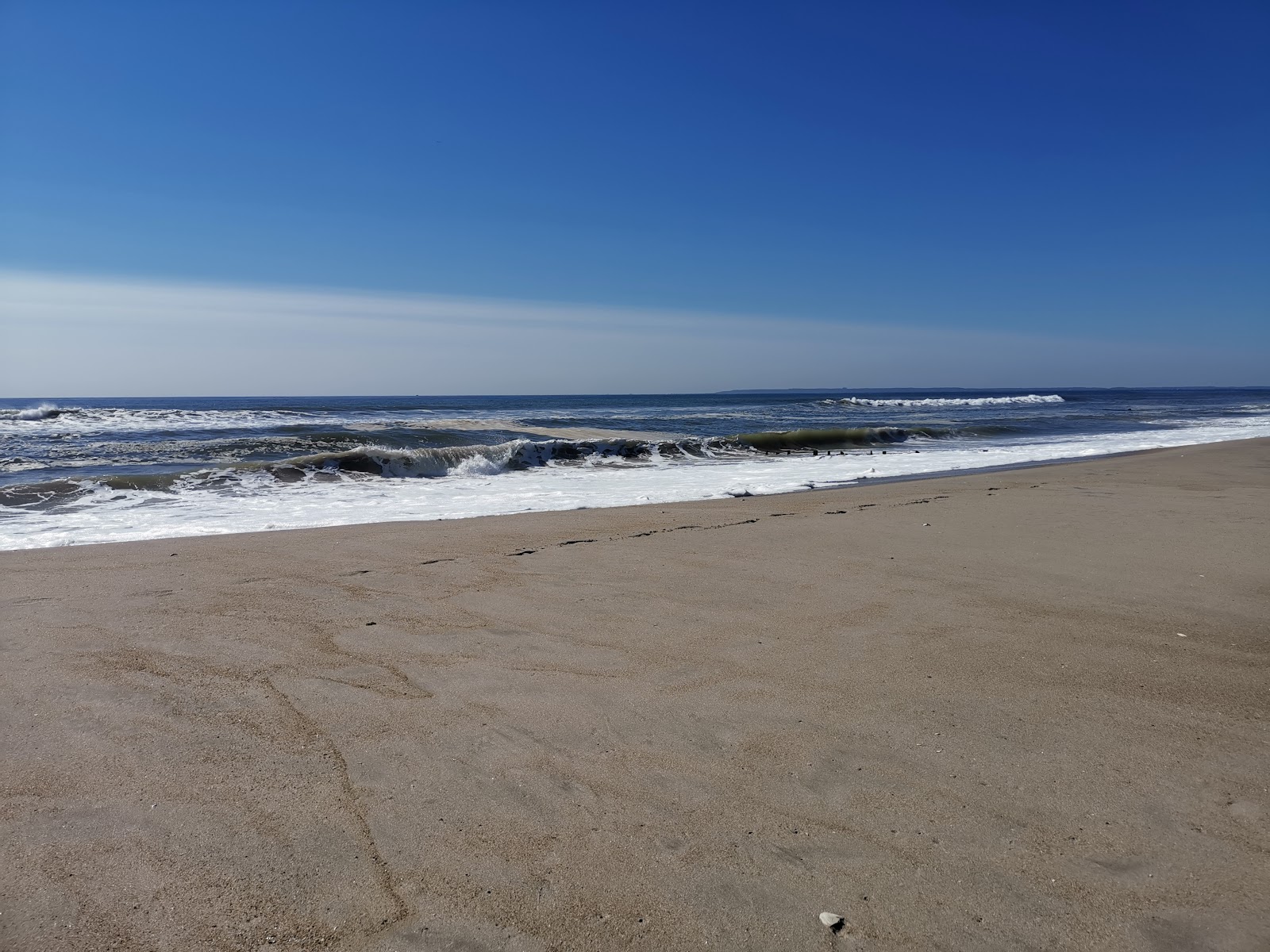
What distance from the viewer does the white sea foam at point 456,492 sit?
7805 mm

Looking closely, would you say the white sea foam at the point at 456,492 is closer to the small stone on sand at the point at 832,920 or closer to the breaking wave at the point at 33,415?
the small stone on sand at the point at 832,920

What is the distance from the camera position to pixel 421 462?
48.5ft

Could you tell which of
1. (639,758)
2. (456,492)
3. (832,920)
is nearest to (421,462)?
(456,492)

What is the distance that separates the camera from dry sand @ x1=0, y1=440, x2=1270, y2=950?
180 centimetres

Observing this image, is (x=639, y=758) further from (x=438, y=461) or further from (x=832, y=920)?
(x=438, y=461)

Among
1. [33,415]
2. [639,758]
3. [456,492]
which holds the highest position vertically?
[33,415]

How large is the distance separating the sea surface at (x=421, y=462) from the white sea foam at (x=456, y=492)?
0.04 meters

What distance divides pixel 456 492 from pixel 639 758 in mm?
8873

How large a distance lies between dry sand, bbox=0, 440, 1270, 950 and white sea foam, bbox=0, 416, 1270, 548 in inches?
121

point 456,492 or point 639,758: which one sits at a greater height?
point 639,758

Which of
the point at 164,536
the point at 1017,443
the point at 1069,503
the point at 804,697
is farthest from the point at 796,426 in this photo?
the point at 804,697

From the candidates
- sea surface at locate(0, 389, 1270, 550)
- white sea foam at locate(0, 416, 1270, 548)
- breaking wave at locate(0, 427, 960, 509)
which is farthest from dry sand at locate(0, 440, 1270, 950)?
breaking wave at locate(0, 427, 960, 509)

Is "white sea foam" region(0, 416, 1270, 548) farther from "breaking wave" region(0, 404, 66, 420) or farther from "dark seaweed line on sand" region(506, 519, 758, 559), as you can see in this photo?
"breaking wave" region(0, 404, 66, 420)

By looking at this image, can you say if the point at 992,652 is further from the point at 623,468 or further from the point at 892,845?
the point at 623,468
